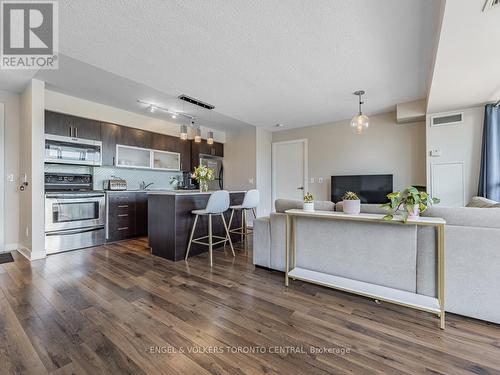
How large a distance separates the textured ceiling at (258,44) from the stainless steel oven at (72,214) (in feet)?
6.69

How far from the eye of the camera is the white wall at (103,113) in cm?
367

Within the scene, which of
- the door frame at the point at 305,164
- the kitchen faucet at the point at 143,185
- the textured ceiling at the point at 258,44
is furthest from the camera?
the door frame at the point at 305,164

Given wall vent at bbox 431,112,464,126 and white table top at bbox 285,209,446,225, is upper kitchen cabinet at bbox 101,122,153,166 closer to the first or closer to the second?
white table top at bbox 285,209,446,225

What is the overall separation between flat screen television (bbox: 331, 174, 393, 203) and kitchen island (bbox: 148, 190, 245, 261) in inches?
119

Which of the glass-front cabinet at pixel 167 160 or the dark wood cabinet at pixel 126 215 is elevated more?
the glass-front cabinet at pixel 167 160

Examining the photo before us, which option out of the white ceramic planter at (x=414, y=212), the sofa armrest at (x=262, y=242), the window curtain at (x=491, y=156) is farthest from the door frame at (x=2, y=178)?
the window curtain at (x=491, y=156)

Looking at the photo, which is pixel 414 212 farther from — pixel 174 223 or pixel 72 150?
pixel 72 150

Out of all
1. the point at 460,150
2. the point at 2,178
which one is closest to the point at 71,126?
the point at 2,178

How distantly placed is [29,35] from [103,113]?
2108 mm

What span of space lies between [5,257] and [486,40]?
6.04m

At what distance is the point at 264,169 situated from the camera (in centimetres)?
596

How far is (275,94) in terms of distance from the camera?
11.8ft

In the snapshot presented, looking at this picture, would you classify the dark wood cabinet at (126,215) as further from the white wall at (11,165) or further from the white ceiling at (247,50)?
the white ceiling at (247,50)

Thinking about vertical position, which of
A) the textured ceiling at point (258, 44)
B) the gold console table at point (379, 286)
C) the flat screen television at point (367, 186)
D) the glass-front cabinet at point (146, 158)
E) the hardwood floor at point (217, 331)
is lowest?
the hardwood floor at point (217, 331)
